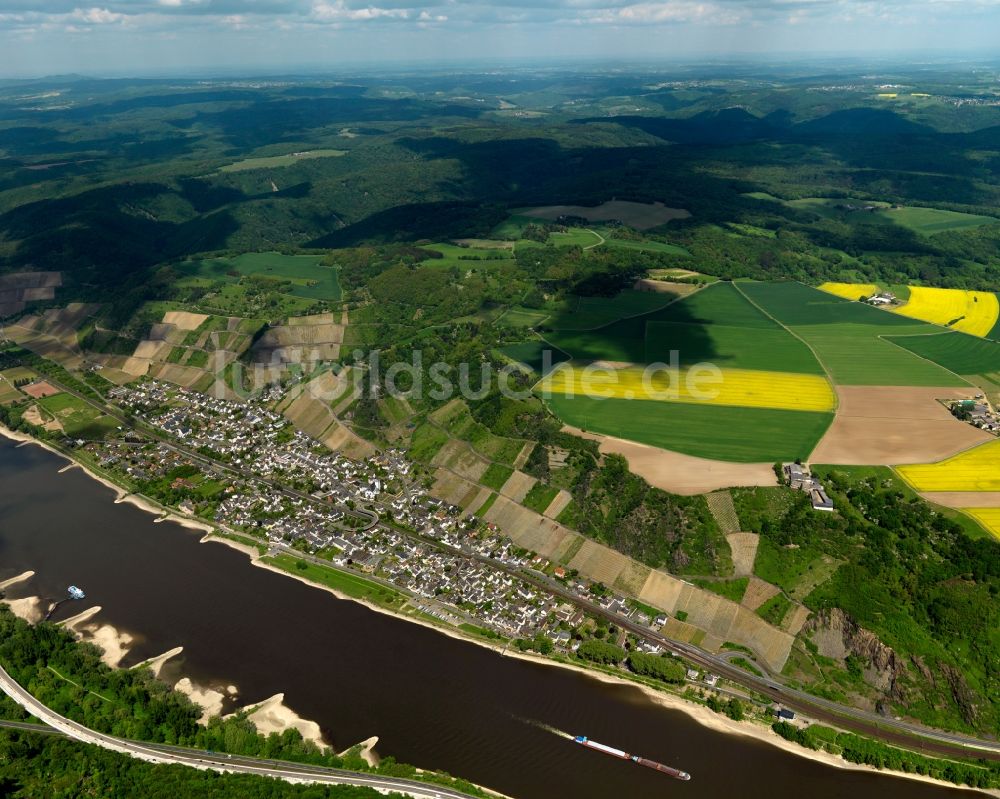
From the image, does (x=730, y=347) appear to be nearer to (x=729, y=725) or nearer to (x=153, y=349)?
(x=729, y=725)

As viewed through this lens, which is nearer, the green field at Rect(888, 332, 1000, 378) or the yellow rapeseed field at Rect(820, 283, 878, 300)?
the green field at Rect(888, 332, 1000, 378)

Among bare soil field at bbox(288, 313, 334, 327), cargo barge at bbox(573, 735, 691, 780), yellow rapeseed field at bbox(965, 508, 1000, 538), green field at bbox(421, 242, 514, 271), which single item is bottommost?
cargo barge at bbox(573, 735, 691, 780)

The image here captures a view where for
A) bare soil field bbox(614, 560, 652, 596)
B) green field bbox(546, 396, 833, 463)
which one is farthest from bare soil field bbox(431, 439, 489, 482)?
bare soil field bbox(614, 560, 652, 596)

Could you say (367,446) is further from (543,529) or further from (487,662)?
→ (487,662)

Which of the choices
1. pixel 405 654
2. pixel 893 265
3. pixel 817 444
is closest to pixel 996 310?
pixel 893 265

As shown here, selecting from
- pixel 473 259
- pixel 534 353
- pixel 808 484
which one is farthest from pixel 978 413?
pixel 473 259

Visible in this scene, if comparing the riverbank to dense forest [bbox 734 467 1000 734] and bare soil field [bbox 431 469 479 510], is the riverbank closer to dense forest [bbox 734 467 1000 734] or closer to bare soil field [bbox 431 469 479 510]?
dense forest [bbox 734 467 1000 734]
